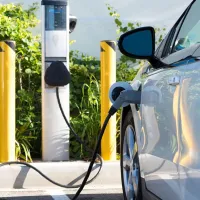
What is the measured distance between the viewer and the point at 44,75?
21.7ft

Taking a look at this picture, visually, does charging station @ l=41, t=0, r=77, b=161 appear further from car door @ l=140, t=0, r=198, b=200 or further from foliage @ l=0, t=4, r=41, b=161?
car door @ l=140, t=0, r=198, b=200

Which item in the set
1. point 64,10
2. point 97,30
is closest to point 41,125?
point 64,10

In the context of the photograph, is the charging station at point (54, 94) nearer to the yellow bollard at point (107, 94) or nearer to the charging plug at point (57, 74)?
the charging plug at point (57, 74)

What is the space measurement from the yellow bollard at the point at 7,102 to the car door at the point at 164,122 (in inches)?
112

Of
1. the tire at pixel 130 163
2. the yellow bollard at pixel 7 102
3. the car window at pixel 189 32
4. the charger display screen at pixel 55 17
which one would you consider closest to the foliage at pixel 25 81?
the yellow bollard at pixel 7 102

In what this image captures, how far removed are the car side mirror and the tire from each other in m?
0.73

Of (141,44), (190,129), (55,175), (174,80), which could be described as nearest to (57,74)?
(55,175)

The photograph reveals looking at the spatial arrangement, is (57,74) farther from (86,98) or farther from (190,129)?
(190,129)

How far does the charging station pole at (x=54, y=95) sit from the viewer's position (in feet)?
21.8

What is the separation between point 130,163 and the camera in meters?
4.44

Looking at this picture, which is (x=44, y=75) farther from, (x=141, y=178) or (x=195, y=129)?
(x=195, y=129)

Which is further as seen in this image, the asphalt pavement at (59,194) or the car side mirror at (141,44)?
the asphalt pavement at (59,194)

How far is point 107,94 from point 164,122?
355 centimetres

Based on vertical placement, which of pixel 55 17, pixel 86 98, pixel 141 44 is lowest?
pixel 86 98
